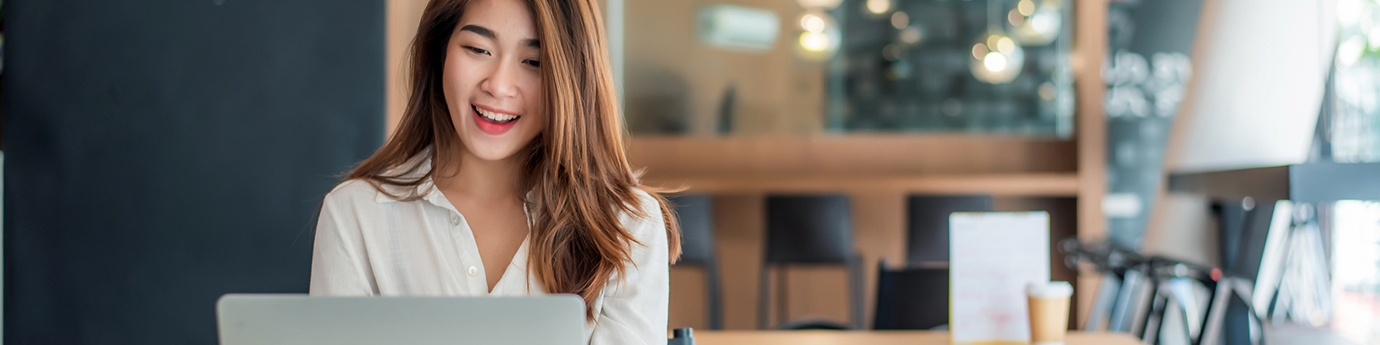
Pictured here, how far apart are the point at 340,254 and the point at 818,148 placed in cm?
335

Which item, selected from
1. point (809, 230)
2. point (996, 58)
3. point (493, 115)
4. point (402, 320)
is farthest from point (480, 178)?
point (996, 58)

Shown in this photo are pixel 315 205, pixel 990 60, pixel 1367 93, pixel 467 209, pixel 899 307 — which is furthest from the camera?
pixel 990 60

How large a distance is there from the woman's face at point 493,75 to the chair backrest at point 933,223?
290 cm

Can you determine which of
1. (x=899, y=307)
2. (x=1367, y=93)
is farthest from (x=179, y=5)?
(x=1367, y=93)

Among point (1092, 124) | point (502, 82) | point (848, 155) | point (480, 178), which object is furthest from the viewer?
point (848, 155)

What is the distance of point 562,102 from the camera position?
108cm

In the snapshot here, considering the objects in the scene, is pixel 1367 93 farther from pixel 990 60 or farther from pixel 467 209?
pixel 467 209

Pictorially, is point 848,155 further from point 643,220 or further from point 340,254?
point 340,254

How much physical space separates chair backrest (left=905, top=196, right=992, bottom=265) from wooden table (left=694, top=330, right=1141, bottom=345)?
76.8 inches

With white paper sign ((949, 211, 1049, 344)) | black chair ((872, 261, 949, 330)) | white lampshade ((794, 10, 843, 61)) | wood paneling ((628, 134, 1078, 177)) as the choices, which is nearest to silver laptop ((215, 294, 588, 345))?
white paper sign ((949, 211, 1049, 344))

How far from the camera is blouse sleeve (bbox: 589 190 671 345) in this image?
1.12 meters

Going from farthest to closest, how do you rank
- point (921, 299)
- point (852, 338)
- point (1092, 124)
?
1. point (1092, 124)
2. point (921, 299)
3. point (852, 338)

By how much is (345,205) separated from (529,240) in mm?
218

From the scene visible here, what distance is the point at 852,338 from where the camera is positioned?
181cm
